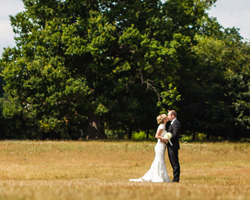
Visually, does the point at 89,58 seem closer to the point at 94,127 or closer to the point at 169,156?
the point at 94,127

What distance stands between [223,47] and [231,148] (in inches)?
811

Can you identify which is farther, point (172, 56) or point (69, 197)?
point (172, 56)

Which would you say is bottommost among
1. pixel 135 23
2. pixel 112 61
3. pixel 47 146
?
pixel 47 146

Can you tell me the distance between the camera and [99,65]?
3356cm

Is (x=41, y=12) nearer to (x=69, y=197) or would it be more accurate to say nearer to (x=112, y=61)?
(x=112, y=61)

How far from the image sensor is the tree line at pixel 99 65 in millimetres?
31578

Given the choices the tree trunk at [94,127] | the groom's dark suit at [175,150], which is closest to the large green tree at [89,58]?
the tree trunk at [94,127]

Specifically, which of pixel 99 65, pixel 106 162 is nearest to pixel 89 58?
pixel 99 65

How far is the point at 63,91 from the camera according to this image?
3097 cm

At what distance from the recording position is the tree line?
31.6 m

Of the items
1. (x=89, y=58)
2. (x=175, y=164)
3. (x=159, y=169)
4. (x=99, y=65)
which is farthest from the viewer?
(x=89, y=58)

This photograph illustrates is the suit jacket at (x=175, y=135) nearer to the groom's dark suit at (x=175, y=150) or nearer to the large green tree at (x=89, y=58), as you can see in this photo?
the groom's dark suit at (x=175, y=150)

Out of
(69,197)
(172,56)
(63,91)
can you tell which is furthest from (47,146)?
(69,197)

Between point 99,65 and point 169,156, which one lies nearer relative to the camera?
point 169,156
